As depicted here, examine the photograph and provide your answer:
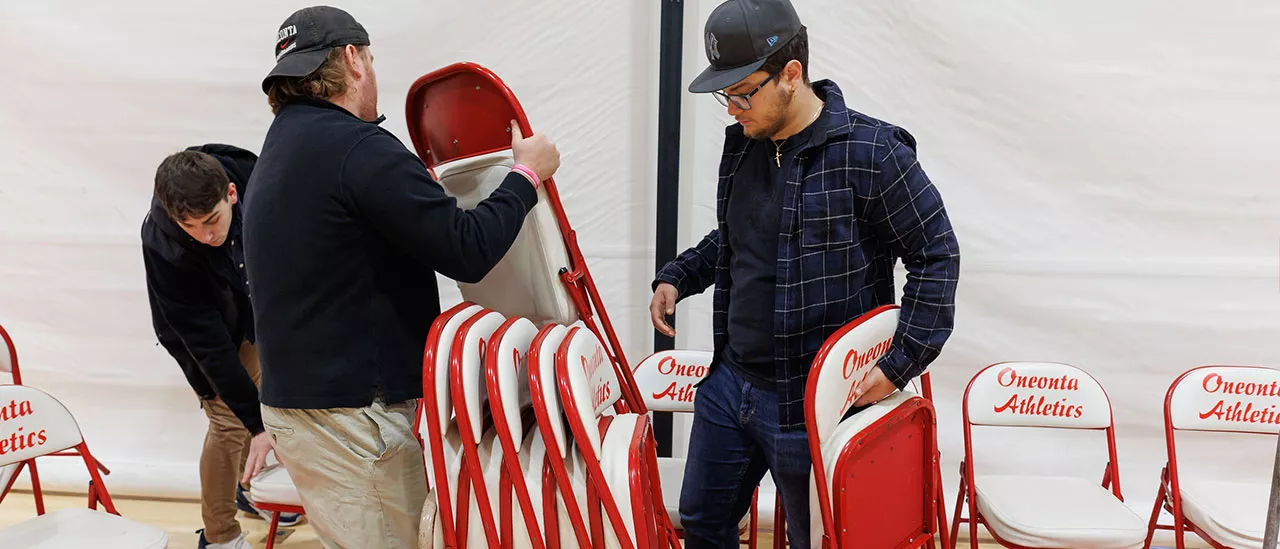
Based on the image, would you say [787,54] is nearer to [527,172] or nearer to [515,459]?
[527,172]

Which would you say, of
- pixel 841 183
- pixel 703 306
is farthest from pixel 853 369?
pixel 703 306

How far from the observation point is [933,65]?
8.79 ft

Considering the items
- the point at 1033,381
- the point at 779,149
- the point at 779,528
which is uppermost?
the point at 779,149

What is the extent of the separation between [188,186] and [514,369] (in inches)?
48.6

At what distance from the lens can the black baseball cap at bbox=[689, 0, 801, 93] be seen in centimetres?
150

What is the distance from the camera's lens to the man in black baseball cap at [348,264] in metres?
1.45

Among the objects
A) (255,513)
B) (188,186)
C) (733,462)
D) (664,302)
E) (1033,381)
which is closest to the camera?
(733,462)

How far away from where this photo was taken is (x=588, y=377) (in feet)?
5.08

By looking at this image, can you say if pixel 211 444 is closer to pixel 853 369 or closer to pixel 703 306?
pixel 703 306

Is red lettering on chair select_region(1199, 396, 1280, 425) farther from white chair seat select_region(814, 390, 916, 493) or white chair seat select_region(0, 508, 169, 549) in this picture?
white chair seat select_region(0, 508, 169, 549)

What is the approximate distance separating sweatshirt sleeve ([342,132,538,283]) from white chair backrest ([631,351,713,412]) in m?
1.19

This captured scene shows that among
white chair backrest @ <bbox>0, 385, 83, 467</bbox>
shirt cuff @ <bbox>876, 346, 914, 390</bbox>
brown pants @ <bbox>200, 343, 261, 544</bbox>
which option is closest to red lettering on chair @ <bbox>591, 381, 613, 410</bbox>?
shirt cuff @ <bbox>876, 346, 914, 390</bbox>

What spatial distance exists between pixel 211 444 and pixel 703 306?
1790mm

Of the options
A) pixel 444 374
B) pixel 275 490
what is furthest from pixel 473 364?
pixel 275 490
